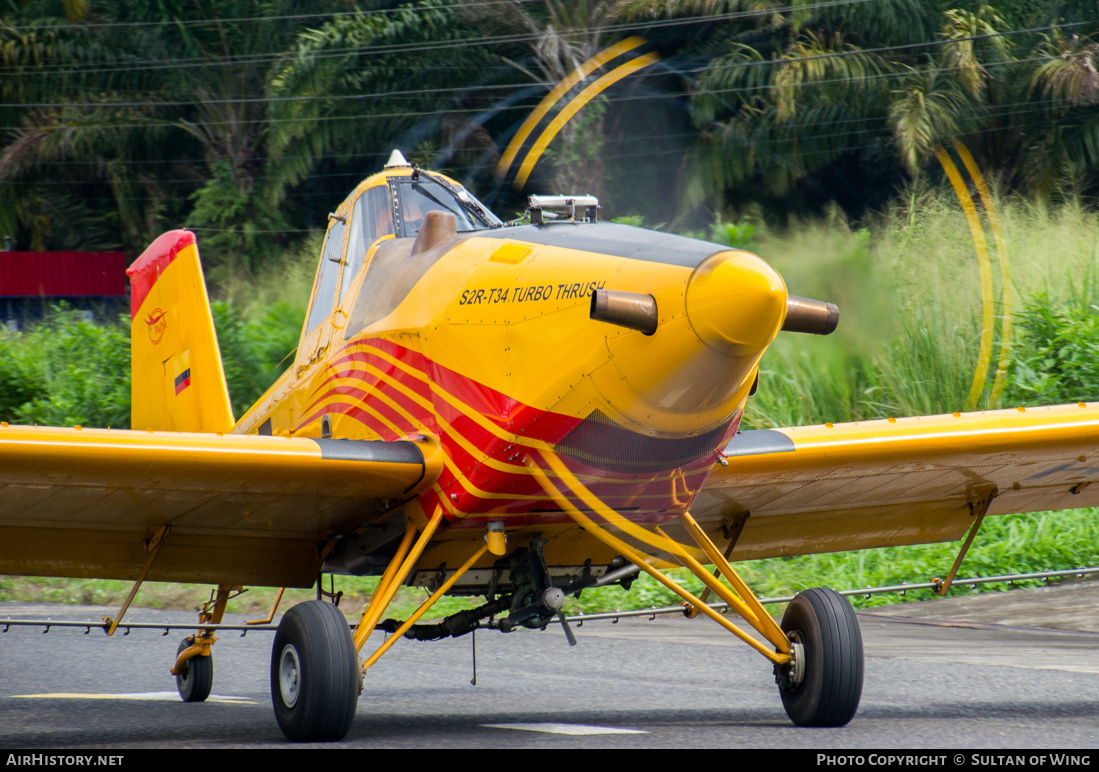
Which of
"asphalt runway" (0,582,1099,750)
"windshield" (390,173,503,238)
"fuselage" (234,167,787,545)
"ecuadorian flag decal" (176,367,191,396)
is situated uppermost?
"windshield" (390,173,503,238)

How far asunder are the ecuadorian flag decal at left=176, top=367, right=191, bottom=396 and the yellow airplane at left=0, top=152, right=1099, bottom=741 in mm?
1279

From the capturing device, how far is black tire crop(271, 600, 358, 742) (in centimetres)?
489

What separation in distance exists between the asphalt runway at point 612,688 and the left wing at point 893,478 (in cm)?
92

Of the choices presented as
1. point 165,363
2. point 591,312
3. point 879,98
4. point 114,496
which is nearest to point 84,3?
point 879,98

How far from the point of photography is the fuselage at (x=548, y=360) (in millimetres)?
4051

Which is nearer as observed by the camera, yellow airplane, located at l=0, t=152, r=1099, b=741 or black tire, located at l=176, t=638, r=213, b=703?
yellow airplane, located at l=0, t=152, r=1099, b=741

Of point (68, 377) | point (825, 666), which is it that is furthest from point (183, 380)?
point (68, 377)

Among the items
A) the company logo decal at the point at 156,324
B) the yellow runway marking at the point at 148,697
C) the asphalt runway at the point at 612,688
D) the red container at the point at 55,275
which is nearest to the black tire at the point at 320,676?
the asphalt runway at the point at 612,688

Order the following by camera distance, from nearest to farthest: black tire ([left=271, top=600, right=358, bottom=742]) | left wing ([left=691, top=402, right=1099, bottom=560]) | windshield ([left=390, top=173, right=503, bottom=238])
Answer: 1. black tire ([left=271, top=600, right=358, bottom=742])
2. left wing ([left=691, top=402, right=1099, bottom=560])
3. windshield ([left=390, top=173, right=503, bottom=238])

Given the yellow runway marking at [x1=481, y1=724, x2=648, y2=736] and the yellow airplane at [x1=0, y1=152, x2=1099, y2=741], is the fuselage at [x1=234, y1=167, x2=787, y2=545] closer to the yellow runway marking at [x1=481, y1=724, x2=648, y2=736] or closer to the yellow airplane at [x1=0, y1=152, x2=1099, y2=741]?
the yellow airplane at [x1=0, y1=152, x2=1099, y2=741]

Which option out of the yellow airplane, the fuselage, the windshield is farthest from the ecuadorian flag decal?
the windshield

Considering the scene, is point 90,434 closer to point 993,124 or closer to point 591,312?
point 591,312

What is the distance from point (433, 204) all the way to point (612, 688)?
3.20 meters

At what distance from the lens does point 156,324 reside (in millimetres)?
8383
